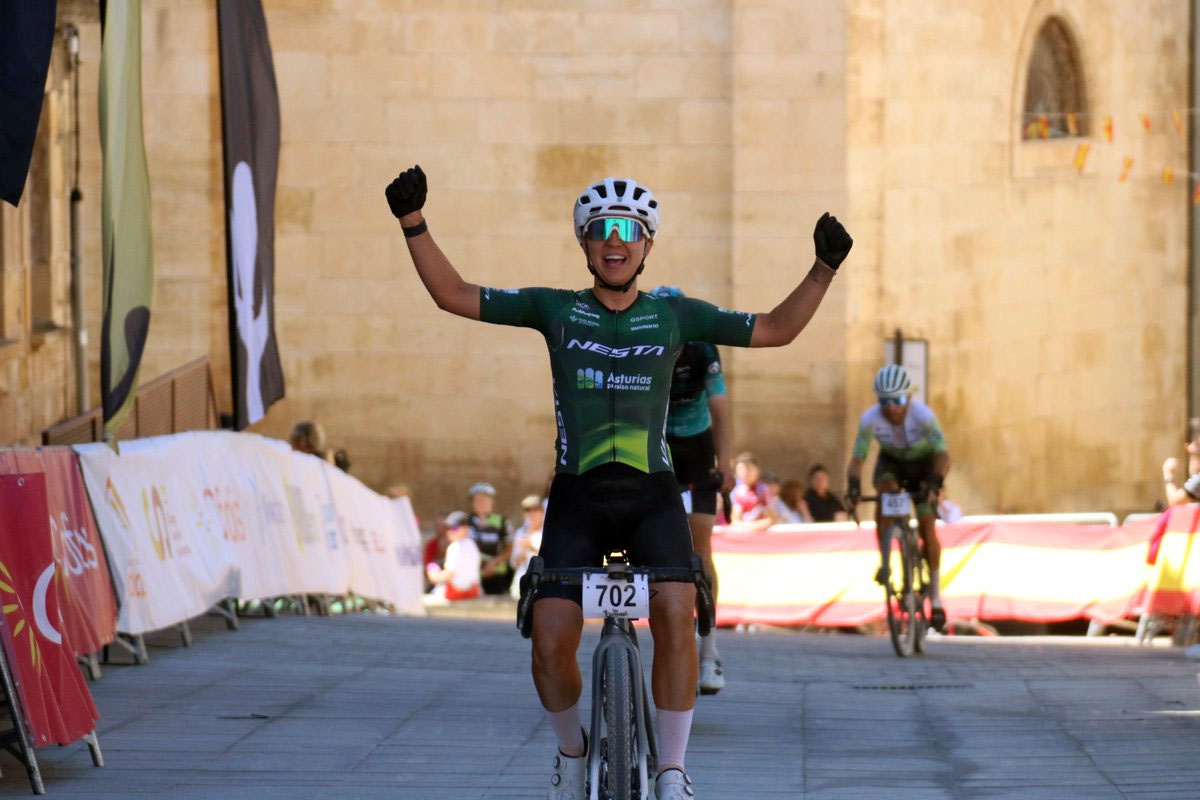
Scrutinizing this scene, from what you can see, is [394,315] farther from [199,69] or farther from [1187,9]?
[1187,9]

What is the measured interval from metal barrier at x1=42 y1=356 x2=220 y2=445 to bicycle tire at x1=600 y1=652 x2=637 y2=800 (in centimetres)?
718

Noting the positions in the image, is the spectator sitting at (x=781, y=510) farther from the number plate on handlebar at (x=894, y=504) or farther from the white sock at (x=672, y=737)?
the white sock at (x=672, y=737)

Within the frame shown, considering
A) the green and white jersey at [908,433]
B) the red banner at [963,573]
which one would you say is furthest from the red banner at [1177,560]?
the green and white jersey at [908,433]

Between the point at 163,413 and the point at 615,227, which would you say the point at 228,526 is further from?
the point at 615,227

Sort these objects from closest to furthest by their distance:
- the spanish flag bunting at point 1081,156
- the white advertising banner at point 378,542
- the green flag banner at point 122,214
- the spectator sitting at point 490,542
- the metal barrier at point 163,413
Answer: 1. the green flag banner at point 122,214
2. the metal barrier at point 163,413
3. the white advertising banner at point 378,542
4. the spectator sitting at point 490,542
5. the spanish flag bunting at point 1081,156

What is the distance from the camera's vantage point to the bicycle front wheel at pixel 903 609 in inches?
573

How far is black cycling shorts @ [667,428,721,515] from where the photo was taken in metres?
10.5

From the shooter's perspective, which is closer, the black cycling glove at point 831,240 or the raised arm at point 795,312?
the black cycling glove at point 831,240

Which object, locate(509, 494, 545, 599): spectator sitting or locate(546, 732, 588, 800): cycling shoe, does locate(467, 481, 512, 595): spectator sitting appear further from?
locate(546, 732, 588, 800): cycling shoe

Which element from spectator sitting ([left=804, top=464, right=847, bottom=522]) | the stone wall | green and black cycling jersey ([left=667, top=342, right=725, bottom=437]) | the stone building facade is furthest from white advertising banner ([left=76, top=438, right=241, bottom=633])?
the stone wall

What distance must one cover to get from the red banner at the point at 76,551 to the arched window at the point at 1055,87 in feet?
59.2

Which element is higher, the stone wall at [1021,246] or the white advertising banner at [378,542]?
the stone wall at [1021,246]

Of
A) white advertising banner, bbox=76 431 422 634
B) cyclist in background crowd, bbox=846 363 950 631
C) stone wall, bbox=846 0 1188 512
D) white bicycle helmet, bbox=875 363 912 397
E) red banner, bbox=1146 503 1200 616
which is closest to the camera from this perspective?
white advertising banner, bbox=76 431 422 634

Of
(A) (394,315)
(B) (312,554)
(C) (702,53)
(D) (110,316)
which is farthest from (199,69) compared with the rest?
(D) (110,316)
